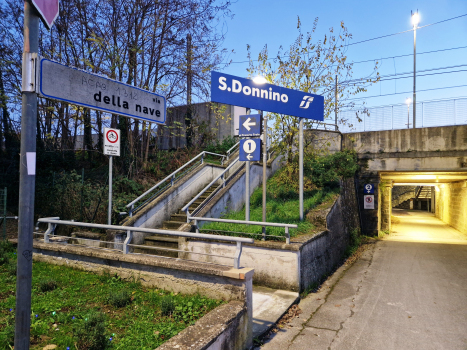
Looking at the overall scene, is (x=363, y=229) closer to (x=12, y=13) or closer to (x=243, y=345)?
(x=243, y=345)

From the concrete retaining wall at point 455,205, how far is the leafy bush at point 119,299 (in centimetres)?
2098

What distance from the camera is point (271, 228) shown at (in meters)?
7.86

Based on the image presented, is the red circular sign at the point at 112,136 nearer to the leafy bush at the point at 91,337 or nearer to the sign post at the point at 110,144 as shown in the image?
the sign post at the point at 110,144

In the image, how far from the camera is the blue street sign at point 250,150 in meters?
7.60

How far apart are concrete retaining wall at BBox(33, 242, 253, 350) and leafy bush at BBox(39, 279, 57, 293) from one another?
76 cm

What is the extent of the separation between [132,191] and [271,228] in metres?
5.40

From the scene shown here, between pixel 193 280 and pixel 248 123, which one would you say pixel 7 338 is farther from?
pixel 248 123

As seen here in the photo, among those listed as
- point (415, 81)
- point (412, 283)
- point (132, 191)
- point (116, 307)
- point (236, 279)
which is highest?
point (415, 81)

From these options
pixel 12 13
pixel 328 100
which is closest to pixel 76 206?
pixel 328 100

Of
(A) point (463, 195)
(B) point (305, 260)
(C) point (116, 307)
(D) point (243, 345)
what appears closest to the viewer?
(D) point (243, 345)

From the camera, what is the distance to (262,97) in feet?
27.0

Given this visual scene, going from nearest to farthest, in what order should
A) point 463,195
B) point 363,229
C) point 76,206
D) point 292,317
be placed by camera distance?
point 292,317 < point 76,206 < point 363,229 < point 463,195

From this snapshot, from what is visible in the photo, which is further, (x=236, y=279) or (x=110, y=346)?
(x=236, y=279)

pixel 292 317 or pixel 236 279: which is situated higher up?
pixel 236 279
